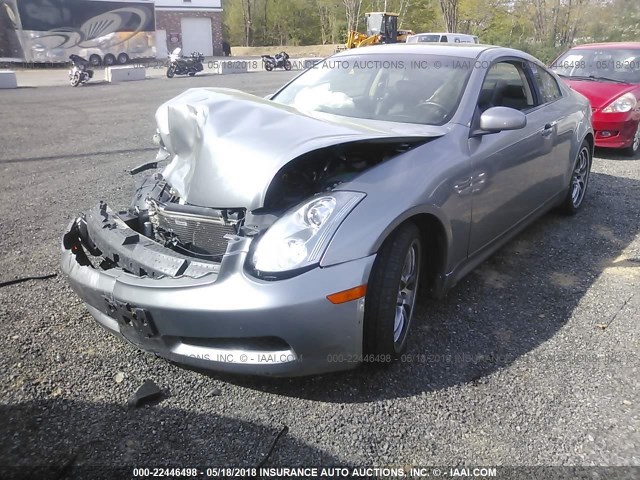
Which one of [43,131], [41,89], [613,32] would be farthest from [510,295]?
[613,32]

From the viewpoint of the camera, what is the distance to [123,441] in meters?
2.19

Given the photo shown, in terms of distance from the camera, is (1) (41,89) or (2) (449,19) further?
(2) (449,19)

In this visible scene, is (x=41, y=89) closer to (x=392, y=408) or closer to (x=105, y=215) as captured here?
(x=105, y=215)

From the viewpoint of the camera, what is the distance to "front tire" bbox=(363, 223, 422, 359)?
2.41 m

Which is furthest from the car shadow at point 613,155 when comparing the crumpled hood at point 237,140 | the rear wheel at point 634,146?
the crumpled hood at point 237,140

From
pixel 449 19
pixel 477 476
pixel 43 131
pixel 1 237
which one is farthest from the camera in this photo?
pixel 449 19

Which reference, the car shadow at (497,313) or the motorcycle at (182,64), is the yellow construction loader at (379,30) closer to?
the motorcycle at (182,64)

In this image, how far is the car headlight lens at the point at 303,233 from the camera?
2.25 m

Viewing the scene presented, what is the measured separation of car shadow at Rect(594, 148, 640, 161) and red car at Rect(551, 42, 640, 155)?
87 millimetres

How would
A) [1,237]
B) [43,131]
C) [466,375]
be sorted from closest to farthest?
[466,375], [1,237], [43,131]

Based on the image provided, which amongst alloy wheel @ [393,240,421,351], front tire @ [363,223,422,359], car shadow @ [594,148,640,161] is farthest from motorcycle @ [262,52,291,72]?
front tire @ [363,223,422,359]

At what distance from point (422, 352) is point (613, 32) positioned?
32355 mm

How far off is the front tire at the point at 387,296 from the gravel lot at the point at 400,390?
0.19 meters

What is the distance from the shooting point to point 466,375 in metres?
2.67
